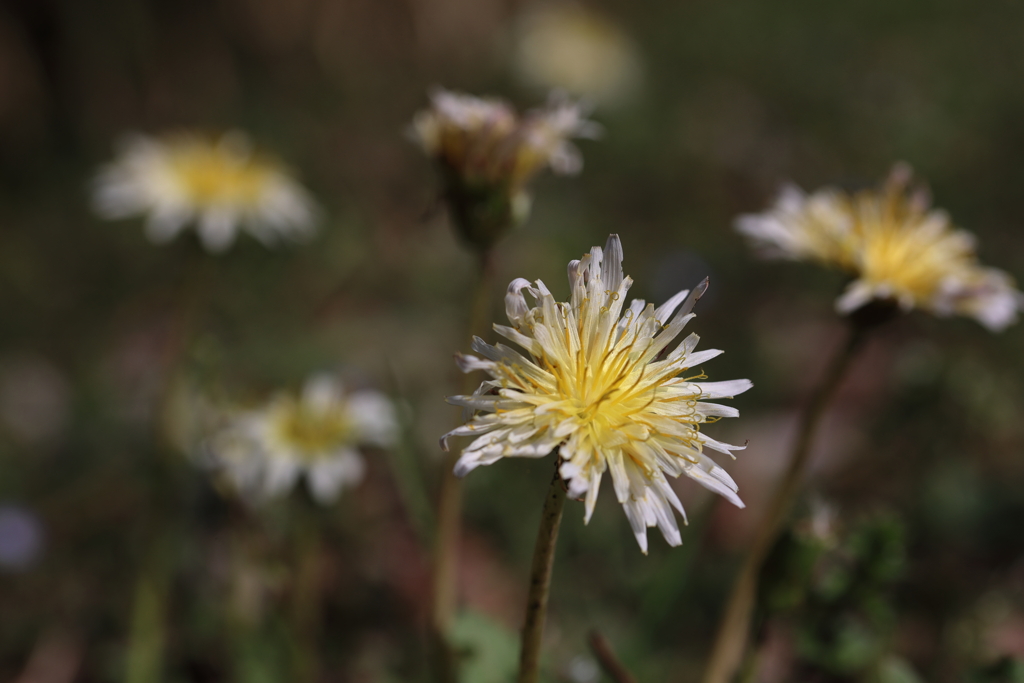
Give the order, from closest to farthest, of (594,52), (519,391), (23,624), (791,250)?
1. (519,391)
2. (791,250)
3. (23,624)
4. (594,52)

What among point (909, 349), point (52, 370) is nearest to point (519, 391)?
point (909, 349)

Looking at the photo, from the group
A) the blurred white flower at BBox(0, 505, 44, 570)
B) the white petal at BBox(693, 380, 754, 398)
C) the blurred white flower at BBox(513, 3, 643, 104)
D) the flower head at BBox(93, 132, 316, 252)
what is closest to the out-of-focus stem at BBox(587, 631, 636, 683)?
the white petal at BBox(693, 380, 754, 398)

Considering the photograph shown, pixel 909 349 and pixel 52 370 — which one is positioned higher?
pixel 52 370

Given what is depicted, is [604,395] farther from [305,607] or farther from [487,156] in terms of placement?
[305,607]

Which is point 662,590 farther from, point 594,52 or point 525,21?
point 525,21

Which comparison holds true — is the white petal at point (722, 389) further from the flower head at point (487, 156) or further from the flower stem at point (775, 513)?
the flower head at point (487, 156)

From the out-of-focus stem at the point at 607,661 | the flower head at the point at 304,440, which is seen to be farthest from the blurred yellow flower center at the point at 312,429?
the out-of-focus stem at the point at 607,661
